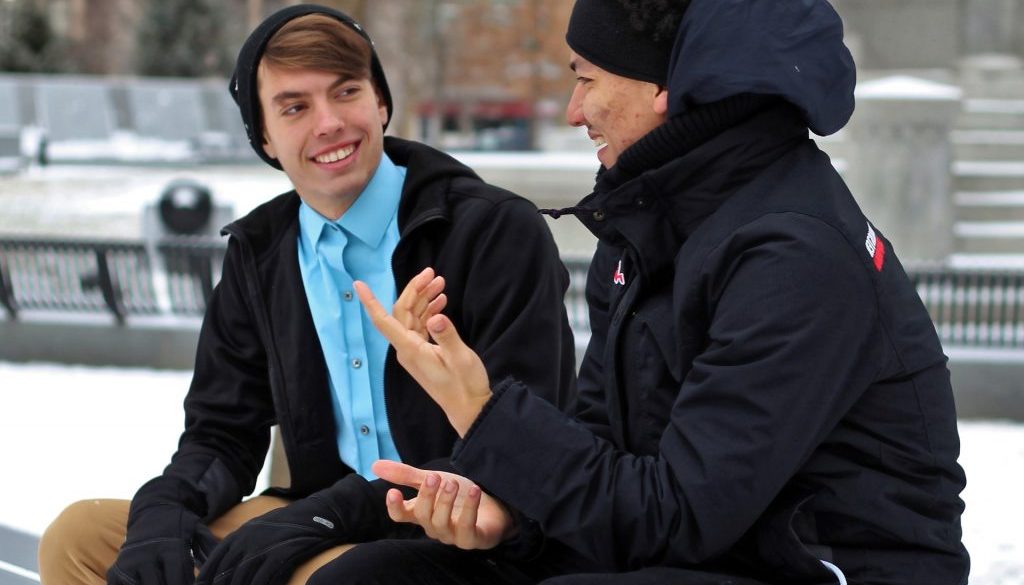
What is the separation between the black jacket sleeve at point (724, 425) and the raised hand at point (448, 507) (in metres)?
0.13

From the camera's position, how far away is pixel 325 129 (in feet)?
8.50

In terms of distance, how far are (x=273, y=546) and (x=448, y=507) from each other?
486 mm

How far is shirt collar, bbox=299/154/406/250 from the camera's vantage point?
2666 millimetres

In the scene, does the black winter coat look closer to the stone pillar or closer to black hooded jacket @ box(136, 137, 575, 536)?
black hooded jacket @ box(136, 137, 575, 536)

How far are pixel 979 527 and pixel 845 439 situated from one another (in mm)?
3525

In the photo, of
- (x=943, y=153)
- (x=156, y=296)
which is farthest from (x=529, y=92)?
(x=156, y=296)

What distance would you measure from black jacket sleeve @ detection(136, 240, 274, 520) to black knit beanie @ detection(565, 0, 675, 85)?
3.85 feet

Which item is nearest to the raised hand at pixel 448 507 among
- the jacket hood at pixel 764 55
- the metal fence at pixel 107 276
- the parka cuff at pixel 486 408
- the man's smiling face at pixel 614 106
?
the parka cuff at pixel 486 408

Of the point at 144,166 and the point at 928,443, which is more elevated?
the point at 928,443

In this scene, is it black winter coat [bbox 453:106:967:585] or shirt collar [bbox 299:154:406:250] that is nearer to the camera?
black winter coat [bbox 453:106:967:585]

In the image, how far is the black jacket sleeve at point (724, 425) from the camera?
159 cm

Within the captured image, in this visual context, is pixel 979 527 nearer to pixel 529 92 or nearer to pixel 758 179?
pixel 758 179

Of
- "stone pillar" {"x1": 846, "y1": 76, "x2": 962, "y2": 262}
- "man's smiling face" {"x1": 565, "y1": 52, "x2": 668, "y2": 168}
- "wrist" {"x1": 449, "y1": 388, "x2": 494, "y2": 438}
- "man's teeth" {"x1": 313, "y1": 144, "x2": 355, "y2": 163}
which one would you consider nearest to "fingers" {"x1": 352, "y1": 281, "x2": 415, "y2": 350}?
"wrist" {"x1": 449, "y1": 388, "x2": 494, "y2": 438}

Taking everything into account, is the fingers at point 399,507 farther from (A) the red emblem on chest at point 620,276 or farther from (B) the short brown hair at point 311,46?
(B) the short brown hair at point 311,46
